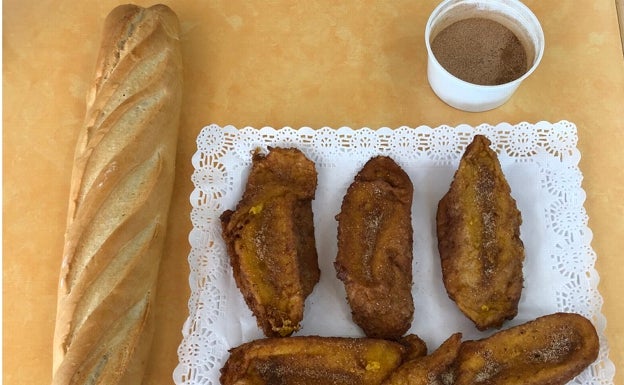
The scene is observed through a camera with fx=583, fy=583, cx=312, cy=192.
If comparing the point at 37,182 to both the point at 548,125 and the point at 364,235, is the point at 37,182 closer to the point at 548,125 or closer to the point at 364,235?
the point at 364,235

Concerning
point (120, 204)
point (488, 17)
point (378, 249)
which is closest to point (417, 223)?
point (378, 249)

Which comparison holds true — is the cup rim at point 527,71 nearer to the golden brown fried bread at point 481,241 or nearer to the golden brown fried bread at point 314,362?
the golden brown fried bread at point 481,241

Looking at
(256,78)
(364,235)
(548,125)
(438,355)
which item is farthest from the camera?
(256,78)

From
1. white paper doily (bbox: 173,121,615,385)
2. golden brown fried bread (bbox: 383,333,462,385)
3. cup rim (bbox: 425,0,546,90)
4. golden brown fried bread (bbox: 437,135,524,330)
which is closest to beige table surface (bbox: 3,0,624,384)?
white paper doily (bbox: 173,121,615,385)

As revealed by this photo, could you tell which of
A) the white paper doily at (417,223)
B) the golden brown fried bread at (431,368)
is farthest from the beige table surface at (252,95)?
the golden brown fried bread at (431,368)

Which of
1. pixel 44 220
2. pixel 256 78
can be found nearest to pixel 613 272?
pixel 256 78

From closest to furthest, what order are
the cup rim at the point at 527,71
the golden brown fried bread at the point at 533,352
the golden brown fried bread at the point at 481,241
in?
the golden brown fried bread at the point at 533,352
the golden brown fried bread at the point at 481,241
the cup rim at the point at 527,71
